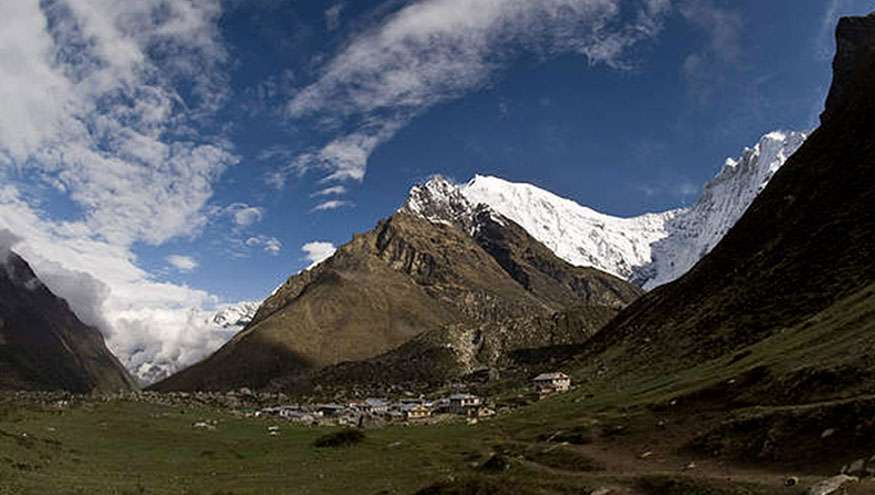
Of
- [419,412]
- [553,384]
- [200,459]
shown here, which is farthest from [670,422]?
[419,412]

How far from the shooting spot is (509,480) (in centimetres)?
3981

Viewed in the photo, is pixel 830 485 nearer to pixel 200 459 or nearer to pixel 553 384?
pixel 200 459

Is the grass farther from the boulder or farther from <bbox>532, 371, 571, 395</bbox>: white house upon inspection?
<bbox>532, 371, 571, 395</bbox>: white house

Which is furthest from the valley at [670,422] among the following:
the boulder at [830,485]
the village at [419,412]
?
the village at [419,412]

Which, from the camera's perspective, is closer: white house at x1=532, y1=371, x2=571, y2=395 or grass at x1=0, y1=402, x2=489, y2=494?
grass at x1=0, y1=402, x2=489, y2=494

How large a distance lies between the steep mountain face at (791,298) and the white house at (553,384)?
6607mm

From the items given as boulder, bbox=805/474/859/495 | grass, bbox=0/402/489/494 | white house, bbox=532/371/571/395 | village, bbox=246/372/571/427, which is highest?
white house, bbox=532/371/571/395

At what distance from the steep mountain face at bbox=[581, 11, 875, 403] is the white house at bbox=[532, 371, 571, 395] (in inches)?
260

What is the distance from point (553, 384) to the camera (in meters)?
154

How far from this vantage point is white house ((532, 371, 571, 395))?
150 meters

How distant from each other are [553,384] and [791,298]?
60.3 metres

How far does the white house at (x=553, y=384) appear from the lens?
Answer: 150 m

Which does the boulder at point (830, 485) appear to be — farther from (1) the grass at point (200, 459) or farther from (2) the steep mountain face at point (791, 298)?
(1) the grass at point (200, 459)

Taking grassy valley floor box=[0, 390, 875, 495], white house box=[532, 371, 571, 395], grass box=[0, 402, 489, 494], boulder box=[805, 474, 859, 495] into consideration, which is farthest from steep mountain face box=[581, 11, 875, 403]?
grass box=[0, 402, 489, 494]
